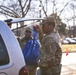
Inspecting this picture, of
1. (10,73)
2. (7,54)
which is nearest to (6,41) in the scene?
(7,54)

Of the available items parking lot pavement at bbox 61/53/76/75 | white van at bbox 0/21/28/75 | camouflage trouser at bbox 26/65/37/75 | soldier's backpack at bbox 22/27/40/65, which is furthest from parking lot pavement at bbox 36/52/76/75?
white van at bbox 0/21/28/75

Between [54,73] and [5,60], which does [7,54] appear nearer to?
A: [5,60]

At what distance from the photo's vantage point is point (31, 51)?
209 inches

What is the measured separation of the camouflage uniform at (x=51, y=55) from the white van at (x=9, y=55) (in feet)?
3.14

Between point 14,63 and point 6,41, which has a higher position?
point 6,41

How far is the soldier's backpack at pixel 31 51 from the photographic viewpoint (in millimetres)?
5297

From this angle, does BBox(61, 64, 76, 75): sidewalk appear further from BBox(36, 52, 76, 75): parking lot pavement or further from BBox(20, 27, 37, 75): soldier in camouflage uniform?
BBox(20, 27, 37, 75): soldier in camouflage uniform

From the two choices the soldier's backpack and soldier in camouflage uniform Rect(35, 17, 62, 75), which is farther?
the soldier's backpack

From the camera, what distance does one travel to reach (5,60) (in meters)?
3.22

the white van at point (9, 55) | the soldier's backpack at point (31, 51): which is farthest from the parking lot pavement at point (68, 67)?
the white van at point (9, 55)

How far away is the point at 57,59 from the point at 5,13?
2169cm

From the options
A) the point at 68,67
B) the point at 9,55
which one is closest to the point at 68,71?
the point at 68,67

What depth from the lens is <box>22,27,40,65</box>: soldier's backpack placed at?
5297mm

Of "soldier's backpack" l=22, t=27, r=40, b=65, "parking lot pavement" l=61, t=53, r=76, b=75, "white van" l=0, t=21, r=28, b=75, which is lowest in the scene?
"parking lot pavement" l=61, t=53, r=76, b=75
